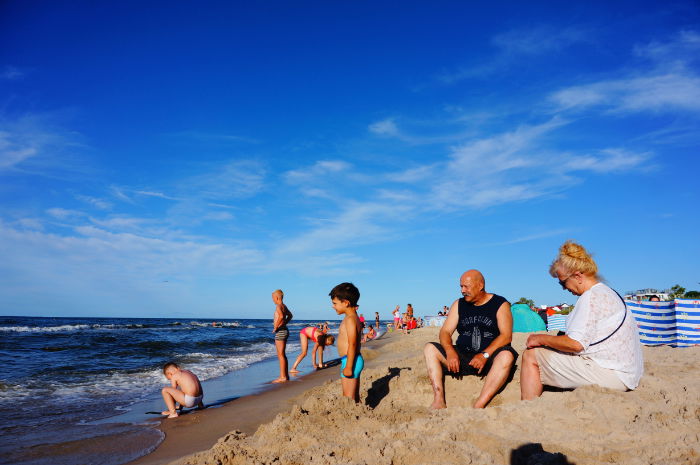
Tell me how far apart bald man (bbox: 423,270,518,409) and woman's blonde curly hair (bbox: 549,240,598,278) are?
0.71m

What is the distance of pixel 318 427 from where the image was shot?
10.6 ft

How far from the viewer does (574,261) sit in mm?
3639

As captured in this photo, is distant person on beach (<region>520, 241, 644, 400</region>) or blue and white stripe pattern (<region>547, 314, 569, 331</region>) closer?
distant person on beach (<region>520, 241, 644, 400</region>)

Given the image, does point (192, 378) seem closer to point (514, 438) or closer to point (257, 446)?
point (257, 446)

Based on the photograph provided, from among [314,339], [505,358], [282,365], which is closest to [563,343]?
[505,358]

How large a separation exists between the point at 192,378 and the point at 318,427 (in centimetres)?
319

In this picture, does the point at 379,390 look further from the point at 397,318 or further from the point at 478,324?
the point at 397,318

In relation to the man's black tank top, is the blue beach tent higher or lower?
lower

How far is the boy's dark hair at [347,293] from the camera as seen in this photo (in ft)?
14.7

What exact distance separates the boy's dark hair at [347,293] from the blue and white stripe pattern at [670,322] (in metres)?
7.79

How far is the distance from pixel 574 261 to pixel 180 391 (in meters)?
4.85

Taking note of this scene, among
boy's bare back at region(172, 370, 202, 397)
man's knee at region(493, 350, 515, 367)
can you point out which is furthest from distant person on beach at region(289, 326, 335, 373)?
man's knee at region(493, 350, 515, 367)

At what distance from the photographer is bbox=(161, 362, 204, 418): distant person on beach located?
557 centimetres

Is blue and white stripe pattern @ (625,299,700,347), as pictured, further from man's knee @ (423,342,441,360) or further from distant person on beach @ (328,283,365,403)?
distant person on beach @ (328,283,365,403)
